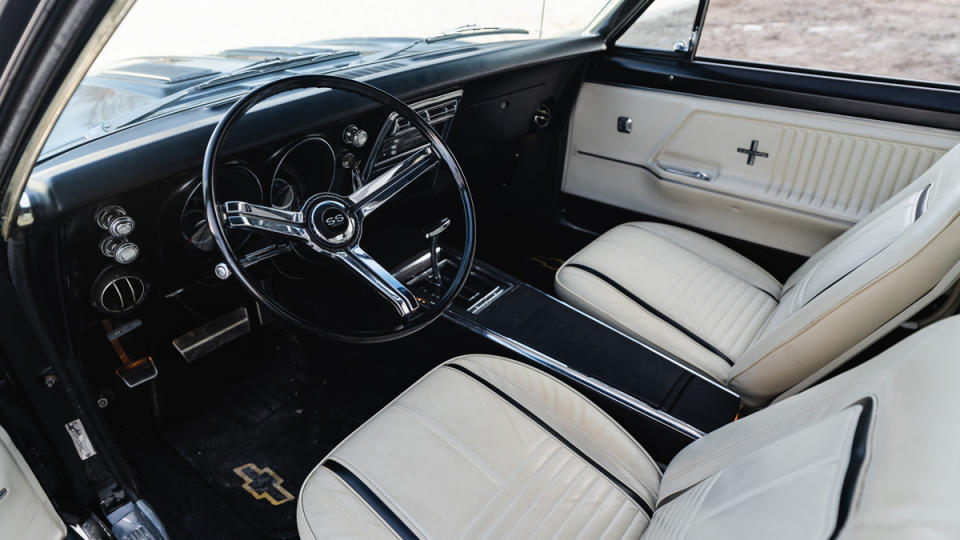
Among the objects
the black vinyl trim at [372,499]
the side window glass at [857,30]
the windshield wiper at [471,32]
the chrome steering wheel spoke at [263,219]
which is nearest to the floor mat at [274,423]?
the black vinyl trim at [372,499]

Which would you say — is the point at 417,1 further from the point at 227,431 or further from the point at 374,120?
the point at 227,431

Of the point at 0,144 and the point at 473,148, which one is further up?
the point at 0,144

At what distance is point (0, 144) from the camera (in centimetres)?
73

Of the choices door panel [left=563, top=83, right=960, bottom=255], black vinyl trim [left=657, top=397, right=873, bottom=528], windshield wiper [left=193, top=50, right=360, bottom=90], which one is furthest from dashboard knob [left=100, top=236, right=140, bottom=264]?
door panel [left=563, top=83, right=960, bottom=255]

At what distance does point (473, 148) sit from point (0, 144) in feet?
4.71

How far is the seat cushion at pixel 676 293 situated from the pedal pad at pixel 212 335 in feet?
2.97

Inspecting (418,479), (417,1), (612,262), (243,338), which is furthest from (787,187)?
(243,338)

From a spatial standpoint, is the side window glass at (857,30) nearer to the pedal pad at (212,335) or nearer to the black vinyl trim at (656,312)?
the black vinyl trim at (656,312)

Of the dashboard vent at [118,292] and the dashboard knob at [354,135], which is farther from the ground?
the dashboard knob at [354,135]

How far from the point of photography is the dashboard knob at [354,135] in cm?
144

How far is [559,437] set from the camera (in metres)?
1.15

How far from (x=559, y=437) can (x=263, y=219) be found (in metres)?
0.69

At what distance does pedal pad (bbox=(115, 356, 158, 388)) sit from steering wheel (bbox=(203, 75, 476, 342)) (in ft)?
1.63

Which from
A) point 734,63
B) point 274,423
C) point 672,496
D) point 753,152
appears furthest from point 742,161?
point 274,423
